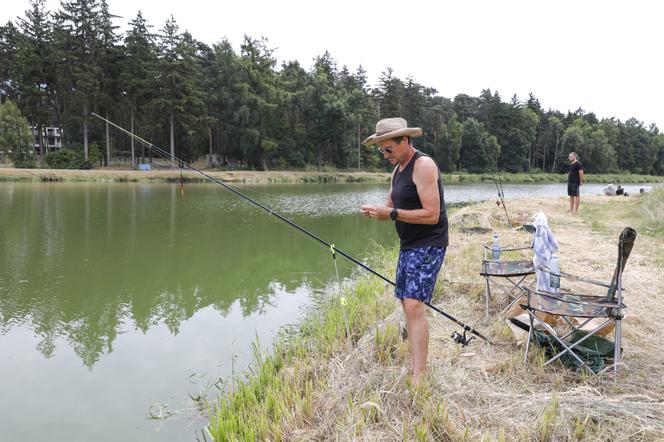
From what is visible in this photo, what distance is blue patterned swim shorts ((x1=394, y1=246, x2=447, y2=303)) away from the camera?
9.24 feet

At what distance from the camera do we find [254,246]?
420 inches

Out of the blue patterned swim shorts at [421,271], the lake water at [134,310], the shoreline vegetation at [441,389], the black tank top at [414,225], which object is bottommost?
the lake water at [134,310]

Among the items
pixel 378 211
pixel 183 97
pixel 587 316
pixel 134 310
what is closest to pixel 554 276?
pixel 587 316

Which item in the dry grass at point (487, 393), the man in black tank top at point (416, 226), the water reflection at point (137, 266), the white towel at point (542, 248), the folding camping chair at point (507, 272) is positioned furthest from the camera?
the water reflection at point (137, 266)

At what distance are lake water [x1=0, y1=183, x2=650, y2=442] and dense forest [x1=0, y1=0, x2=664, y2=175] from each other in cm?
2884

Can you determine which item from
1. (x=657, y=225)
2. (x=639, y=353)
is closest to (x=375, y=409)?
(x=639, y=353)

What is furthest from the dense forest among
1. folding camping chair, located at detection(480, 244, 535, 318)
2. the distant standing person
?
folding camping chair, located at detection(480, 244, 535, 318)

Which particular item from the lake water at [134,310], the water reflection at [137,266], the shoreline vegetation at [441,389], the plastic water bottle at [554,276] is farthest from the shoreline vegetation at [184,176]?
the shoreline vegetation at [441,389]

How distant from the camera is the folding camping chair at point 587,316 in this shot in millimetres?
2811

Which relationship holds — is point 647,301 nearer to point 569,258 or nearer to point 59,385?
point 569,258

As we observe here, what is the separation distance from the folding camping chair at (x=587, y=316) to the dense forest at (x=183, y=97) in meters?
35.9

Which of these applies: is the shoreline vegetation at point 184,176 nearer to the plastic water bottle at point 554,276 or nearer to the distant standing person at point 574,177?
the distant standing person at point 574,177

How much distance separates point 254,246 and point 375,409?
831 centimetres

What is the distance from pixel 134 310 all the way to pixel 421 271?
15.1 ft
